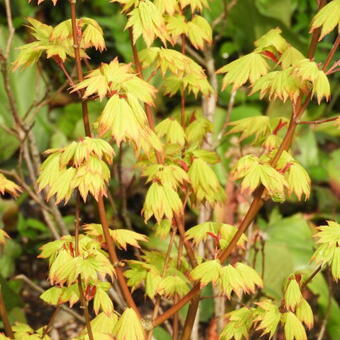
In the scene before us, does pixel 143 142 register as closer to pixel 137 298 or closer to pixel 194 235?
pixel 194 235

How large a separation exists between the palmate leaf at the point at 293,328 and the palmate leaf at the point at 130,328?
1.17ft

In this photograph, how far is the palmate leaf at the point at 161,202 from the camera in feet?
5.68

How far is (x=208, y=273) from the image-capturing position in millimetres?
1727

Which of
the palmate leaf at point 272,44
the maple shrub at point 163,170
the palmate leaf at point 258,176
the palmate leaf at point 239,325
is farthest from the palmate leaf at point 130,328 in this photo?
the palmate leaf at point 272,44

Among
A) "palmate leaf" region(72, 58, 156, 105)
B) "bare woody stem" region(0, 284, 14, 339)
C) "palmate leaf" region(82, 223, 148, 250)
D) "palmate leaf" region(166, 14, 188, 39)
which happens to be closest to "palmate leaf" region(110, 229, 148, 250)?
"palmate leaf" region(82, 223, 148, 250)

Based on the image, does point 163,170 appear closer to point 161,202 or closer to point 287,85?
point 161,202

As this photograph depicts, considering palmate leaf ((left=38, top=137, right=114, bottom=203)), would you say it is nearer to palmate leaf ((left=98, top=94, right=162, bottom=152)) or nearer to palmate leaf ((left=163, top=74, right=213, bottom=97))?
palmate leaf ((left=98, top=94, right=162, bottom=152))

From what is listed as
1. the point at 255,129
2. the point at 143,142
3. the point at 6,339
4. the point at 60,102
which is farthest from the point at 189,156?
the point at 60,102

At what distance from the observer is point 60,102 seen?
4434mm

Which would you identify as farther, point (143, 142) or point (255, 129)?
point (255, 129)

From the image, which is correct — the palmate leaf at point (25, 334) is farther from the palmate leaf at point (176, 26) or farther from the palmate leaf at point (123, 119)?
the palmate leaf at point (176, 26)

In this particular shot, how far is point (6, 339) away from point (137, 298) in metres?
1.65

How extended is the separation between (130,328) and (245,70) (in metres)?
0.69

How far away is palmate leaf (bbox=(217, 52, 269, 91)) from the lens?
69.4 inches
